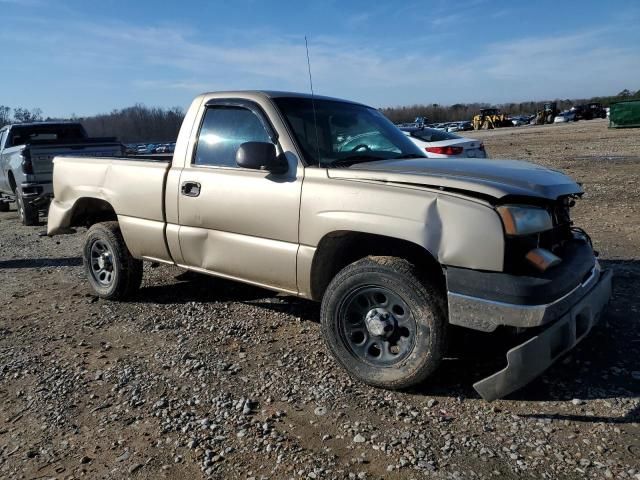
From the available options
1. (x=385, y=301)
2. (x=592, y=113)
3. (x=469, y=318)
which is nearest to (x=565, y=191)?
(x=469, y=318)

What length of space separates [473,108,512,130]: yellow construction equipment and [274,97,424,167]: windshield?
6169 cm

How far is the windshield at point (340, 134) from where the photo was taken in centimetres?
412

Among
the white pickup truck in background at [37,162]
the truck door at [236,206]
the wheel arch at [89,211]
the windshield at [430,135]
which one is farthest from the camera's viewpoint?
the windshield at [430,135]

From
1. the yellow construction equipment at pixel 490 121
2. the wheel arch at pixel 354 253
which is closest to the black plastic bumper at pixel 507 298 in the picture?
the wheel arch at pixel 354 253

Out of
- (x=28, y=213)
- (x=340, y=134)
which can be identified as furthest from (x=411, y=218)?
(x=28, y=213)

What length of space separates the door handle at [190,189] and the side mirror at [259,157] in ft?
2.42

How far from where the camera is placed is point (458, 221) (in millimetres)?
3117

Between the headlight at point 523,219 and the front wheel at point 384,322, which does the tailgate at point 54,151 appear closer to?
the front wheel at point 384,322

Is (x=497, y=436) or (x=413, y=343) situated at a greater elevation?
(x=413, y=343)

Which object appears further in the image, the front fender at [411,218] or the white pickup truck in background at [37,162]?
the white pickup truck in background at [37,162]

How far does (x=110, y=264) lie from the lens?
561 cm

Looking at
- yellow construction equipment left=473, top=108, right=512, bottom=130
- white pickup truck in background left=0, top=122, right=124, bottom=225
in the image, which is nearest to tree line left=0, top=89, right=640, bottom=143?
yellow construction equipment left=473, top=108, right=512, bottom=130

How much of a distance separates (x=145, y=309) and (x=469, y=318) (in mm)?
3406

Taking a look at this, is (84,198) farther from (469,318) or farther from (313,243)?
(469,318)
